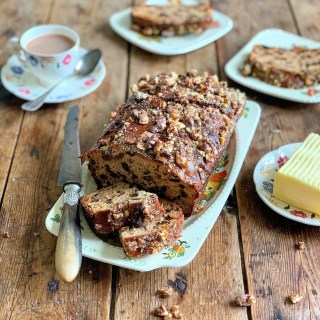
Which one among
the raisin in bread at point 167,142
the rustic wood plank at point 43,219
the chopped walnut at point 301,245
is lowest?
the rustic wood plank at point 43,219

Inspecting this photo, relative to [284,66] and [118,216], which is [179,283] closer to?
[118,216]

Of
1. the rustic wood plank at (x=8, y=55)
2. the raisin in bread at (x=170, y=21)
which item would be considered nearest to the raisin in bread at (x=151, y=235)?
the rustic wood plank at (x=8, y=55)

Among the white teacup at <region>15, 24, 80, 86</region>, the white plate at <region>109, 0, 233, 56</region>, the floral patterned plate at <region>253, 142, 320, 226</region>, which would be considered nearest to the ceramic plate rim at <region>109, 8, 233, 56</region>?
the white plate at <region>109, 0, 233, 56</region>

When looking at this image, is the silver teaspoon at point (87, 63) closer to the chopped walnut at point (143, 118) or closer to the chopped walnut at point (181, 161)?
the chopped walnut at point (143, 118)

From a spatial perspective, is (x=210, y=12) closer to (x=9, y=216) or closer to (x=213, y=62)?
(x=213, y=62)

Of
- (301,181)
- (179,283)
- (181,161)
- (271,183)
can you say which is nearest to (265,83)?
(271,183)
